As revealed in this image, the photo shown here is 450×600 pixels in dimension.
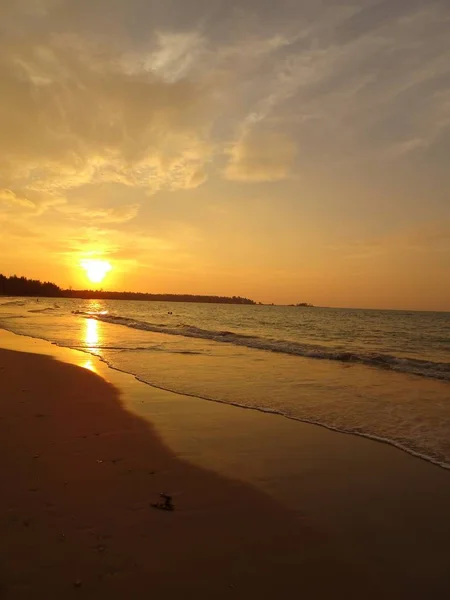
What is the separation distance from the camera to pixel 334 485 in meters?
5.88

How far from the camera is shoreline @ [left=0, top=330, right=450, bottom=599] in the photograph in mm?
4168

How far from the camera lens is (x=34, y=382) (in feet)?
40.1

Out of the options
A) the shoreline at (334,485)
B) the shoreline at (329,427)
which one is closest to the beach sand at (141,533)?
the shoreline at (334,485)

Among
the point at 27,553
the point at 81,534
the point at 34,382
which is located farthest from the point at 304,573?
the point at 34,382

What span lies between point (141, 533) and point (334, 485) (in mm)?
2846

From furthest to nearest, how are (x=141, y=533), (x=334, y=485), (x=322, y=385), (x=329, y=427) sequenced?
(x=322, y=385), (x=329, y=427), (x=334, y=485), (x=141, y=533)

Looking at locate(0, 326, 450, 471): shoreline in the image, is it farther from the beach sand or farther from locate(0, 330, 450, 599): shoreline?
the beach sand

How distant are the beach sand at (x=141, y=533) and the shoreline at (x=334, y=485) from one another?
8 cm

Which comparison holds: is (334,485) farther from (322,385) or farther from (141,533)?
(322,385)

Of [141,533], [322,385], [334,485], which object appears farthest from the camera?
[322,385]

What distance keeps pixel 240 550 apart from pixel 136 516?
4.16 ft

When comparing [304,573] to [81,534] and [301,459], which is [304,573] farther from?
[301,459]

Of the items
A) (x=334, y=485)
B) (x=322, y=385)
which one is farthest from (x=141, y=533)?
(x=322, y=385)

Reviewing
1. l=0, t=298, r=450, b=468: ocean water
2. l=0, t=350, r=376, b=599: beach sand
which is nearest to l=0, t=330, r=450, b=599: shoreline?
l=0, t=350, r=376, b=599: beach sand
